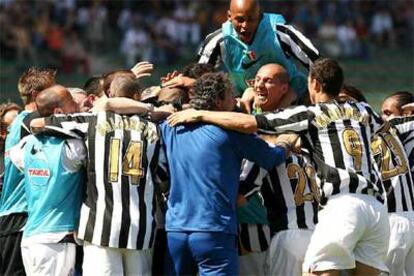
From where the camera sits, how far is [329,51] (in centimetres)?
2986

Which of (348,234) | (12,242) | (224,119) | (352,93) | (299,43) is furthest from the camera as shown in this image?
(299,43)

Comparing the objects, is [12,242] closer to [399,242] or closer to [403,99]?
[399,242]

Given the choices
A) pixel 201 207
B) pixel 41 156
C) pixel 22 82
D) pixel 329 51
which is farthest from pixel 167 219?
pixel 329 51

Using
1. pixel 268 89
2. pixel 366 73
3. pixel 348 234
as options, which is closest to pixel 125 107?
pixel 268 89

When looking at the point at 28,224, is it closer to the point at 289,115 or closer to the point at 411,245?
the point at 289,115

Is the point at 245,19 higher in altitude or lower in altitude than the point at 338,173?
higher

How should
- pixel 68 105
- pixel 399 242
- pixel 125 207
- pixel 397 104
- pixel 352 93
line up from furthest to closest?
pixel 397 104 < pixel 352 93 < pixel 399 242 < pixel 68 105 < pixel 125 207

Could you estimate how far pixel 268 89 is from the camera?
8344 millimetres

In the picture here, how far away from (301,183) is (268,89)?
30.4 inches

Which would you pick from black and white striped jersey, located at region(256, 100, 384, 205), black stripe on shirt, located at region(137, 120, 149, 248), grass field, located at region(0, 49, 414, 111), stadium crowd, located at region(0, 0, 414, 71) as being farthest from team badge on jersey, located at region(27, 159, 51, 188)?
stadium crowd, located at region(0, 0, 414, 71)

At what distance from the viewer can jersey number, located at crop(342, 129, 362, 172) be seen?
7754mm

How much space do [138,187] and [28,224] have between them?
0.88m

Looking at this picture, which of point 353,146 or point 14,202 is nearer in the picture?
point 353,146

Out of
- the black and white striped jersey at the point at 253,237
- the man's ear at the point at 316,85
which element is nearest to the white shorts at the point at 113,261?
the black and white striped jersey at the point at 253,237
